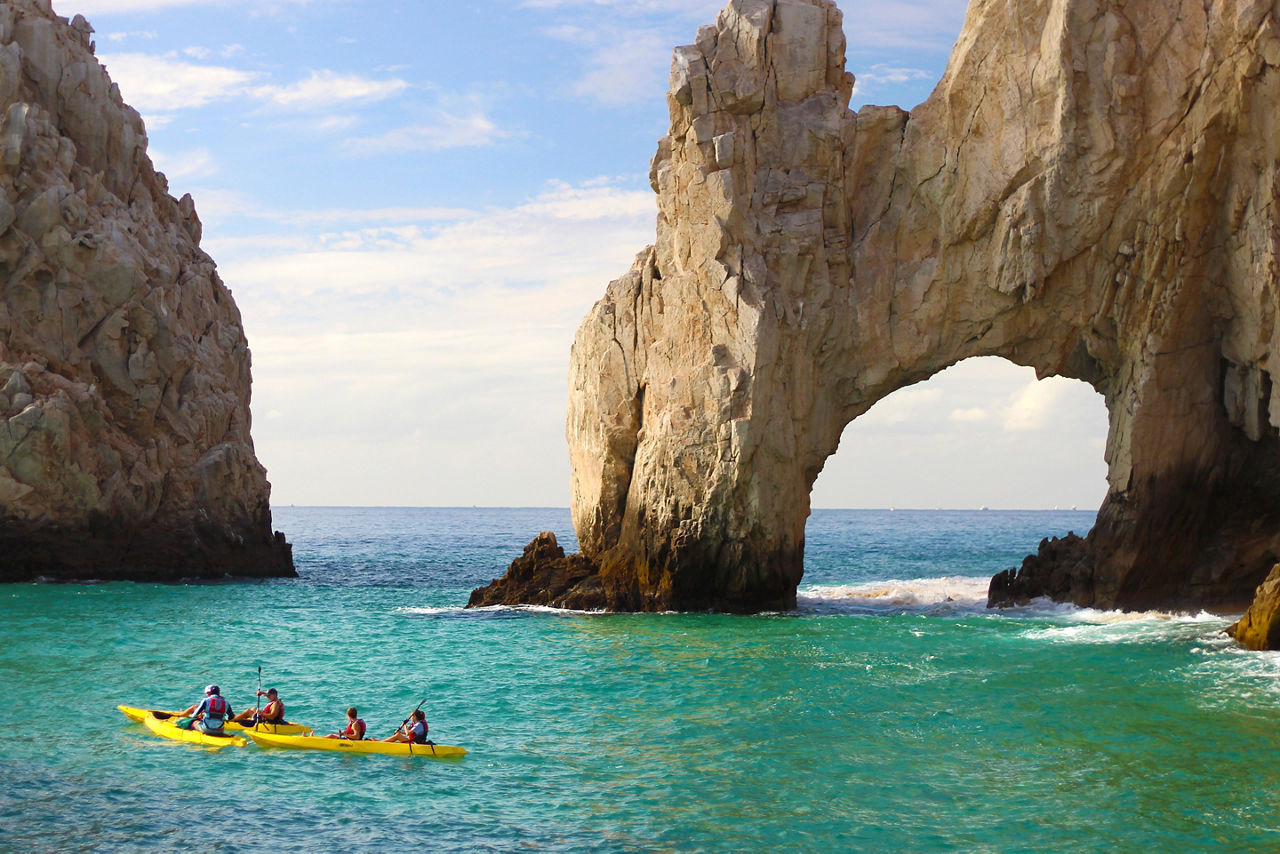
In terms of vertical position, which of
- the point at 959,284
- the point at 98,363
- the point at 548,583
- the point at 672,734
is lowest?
the point at 672,734

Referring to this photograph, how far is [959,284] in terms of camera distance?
3155 centimetres

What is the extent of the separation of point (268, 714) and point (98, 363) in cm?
3092

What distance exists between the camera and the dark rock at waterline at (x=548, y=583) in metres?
34.2

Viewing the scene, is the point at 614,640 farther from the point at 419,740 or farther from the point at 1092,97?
the point at 1092,97

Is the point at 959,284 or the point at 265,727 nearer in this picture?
the point at 265,727

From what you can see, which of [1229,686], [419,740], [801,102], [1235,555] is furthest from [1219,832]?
[801,102]

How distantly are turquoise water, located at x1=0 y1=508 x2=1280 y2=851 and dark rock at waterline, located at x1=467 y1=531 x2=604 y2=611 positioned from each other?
1102 mm

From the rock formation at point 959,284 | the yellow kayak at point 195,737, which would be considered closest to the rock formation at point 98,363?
the rock formation at point 959,284

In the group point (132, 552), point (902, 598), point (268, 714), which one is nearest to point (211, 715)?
point (268, 714)

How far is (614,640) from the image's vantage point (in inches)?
1107

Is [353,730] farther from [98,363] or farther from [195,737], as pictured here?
[98,363]

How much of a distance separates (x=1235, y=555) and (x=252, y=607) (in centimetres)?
2947

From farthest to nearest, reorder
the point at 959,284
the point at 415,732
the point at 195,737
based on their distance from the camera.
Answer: the point at 959,284
the point at 195,737
the point at 415,732

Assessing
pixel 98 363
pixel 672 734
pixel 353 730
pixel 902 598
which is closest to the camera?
pixel 353 730
